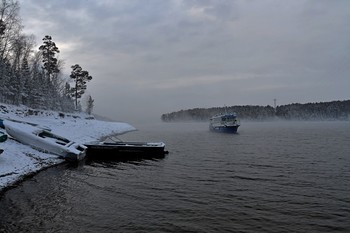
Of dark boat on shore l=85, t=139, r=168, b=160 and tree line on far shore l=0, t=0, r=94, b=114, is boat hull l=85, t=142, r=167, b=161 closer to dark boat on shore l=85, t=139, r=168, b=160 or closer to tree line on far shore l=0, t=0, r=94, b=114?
dark boat on shore l=85, t=139, r=168, b=160

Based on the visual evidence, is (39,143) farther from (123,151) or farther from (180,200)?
(180,200)

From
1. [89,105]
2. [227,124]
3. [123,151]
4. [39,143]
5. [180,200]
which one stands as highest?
[89,105]

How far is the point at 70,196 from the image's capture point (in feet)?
46.1

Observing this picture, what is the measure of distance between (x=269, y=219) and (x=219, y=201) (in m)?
2.79

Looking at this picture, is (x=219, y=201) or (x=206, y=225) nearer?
(x=206, y=225)

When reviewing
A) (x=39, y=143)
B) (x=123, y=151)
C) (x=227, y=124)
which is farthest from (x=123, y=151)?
(x=227, y=124)

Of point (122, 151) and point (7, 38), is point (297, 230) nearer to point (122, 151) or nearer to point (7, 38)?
point (122, 151)

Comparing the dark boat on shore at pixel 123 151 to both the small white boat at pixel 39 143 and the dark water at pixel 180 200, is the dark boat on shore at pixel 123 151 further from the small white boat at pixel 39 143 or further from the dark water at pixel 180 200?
the dark water at pixel 180 200

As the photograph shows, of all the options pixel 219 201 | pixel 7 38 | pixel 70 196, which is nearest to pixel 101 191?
pixel 70 196

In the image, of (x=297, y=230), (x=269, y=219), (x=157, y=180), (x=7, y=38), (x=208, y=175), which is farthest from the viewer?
(x=7, y=38)

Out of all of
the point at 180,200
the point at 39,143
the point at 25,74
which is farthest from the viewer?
the point at 25,74

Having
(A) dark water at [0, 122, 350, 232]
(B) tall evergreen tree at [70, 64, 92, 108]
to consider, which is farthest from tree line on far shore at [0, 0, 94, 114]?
(A) dark water at [0, 122, 350, 232]

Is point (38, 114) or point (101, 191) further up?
point (38, 114)

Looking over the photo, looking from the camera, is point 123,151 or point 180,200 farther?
point 123,151
